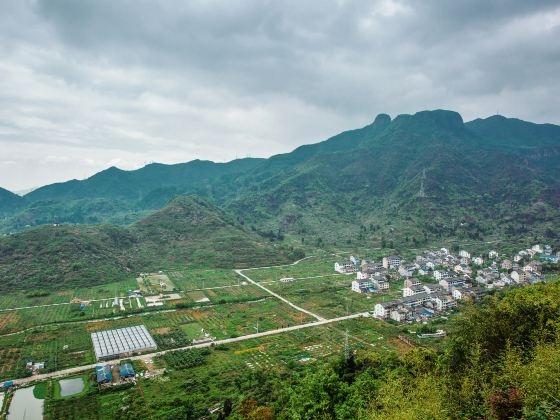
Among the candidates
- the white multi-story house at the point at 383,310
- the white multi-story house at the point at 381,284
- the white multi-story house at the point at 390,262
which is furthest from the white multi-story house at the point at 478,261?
the white multi-story house at the point at 383,310

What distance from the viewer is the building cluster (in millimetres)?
40188

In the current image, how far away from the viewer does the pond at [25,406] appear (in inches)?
1380

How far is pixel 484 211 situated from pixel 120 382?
15927 centimetres

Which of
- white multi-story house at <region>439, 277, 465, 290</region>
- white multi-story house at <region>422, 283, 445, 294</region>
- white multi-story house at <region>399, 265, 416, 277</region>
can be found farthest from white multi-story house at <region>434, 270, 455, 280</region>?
white multi-story house at <region>422, 283, 445, 294</region>

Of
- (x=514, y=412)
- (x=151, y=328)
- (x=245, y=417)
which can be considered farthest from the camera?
(x=151, y=328)

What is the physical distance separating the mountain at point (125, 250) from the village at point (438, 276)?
32241mm

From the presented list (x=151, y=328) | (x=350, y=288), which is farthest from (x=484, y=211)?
(x=151, y=328)

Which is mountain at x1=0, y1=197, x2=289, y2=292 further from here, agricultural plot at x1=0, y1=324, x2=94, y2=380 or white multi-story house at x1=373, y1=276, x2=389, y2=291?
white multi-story house at x1=373, y1=276, x2=389, y2=291

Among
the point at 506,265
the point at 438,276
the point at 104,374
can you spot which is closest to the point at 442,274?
the point at 438,276

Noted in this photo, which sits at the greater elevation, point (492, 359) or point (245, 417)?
point (492, 359)

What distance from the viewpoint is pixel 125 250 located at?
112m

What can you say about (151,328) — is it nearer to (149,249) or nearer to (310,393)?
(310,393)

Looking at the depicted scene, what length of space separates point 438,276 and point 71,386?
233 ft

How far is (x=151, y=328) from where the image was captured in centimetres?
5650
